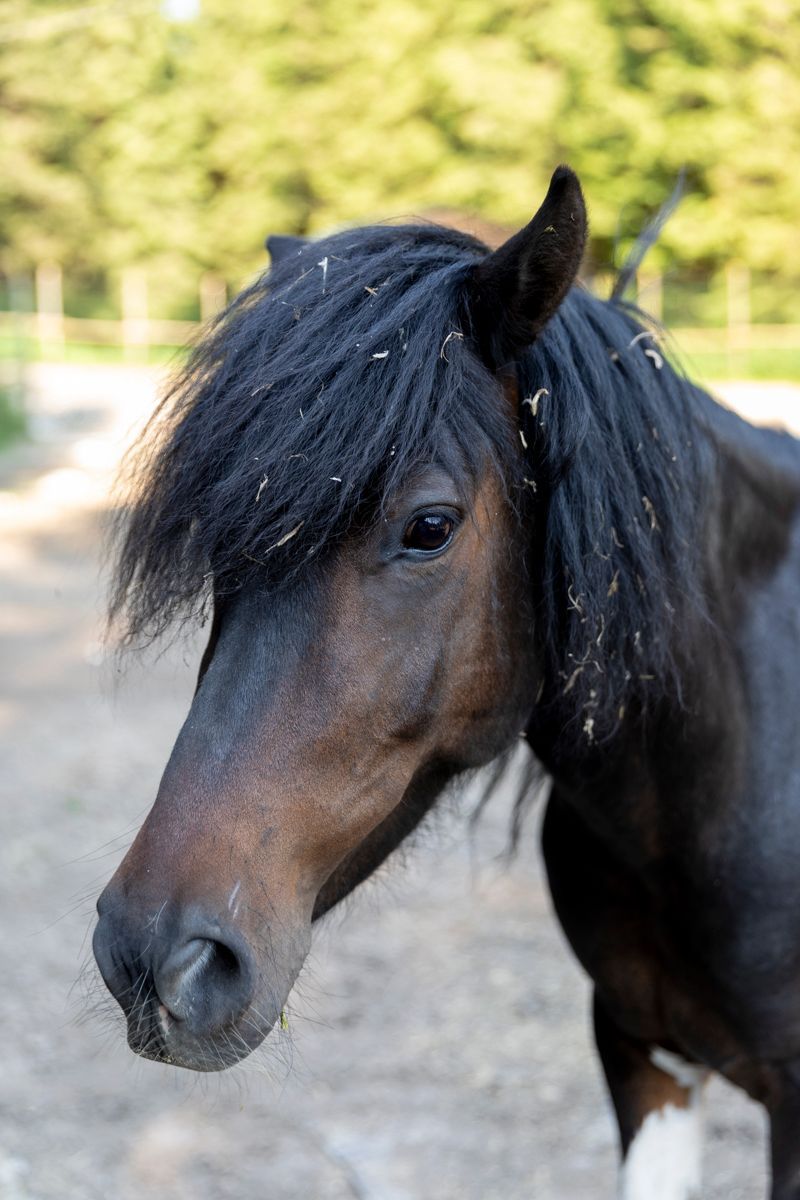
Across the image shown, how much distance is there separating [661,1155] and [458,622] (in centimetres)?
141

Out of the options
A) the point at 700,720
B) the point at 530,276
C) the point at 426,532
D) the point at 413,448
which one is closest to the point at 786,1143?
the point at 700,720

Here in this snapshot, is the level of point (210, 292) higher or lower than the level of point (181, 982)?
lower

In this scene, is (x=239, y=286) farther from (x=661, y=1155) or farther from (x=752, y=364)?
(x=752, y=364)

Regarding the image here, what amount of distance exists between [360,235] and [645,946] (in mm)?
1355

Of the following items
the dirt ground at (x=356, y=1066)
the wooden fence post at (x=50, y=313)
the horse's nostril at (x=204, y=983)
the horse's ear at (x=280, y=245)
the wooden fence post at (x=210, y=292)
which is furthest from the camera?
the wooden fence post at (x=210, y=292)

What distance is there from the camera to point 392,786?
1.58 metres

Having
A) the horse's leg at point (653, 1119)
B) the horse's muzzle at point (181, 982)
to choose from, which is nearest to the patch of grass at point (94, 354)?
the horse's leg at point (653, 1119)

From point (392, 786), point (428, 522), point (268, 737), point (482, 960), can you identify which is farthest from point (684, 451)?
point (482, 960)

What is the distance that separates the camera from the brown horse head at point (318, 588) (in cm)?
138

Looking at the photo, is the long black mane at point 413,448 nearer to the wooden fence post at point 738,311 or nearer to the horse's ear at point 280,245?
the horse's ear at point 280,245

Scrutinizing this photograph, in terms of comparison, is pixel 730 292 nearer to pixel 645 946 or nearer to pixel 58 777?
pixel 58 777

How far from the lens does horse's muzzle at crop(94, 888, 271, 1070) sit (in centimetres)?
133

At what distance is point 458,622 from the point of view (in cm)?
159

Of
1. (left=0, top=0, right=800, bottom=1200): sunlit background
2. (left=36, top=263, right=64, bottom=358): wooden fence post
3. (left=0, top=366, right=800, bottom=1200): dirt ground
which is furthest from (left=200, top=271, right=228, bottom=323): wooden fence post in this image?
(left=0, top=366, right=800, bottom=1200): dirt ground
